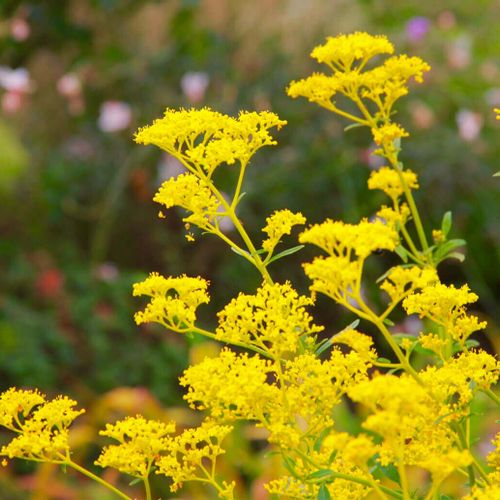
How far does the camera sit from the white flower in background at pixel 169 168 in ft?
15.1

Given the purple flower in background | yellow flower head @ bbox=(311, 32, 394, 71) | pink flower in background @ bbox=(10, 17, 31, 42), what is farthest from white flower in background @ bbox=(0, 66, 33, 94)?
yellow flower head @ bbox=(311, 32, 394, 71)

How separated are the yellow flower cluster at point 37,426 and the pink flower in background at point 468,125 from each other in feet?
13.1

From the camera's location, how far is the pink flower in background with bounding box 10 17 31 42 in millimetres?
3928

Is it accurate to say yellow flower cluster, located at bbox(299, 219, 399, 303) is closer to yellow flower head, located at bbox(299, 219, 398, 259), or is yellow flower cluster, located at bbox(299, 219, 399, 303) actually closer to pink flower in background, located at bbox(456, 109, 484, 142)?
yellow flower head, located at bbox(299, 219, 398, 259)

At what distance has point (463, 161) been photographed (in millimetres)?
4969

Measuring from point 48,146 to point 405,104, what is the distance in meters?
1.75

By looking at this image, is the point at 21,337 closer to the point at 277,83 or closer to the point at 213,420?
the point at 277,83

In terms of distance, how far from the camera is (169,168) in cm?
469

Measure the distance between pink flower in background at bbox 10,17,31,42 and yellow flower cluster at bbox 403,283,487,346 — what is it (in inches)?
119

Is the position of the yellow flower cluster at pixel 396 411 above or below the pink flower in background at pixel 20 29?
below

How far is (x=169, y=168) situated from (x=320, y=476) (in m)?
3.77

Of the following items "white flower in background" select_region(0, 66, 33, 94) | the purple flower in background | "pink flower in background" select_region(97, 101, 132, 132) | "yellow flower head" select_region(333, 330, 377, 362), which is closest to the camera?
"yellow flower head" select_region(333, 330, 377, 362)

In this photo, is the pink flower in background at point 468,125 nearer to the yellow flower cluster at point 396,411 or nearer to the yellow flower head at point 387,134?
the yellow flower head at point 387,134

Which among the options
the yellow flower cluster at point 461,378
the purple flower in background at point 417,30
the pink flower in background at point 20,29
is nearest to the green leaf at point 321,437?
the yellow flower cluster at point 461,378
